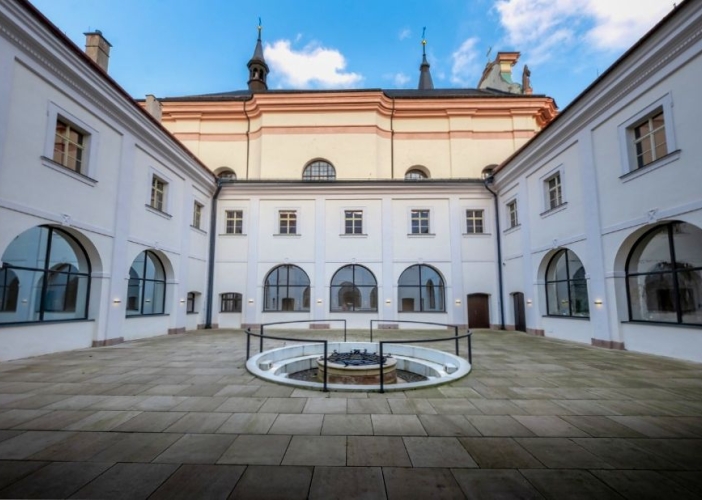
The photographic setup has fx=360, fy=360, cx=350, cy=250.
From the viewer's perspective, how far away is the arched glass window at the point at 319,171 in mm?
23656

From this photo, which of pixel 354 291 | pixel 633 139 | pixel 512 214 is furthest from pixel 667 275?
pixel 354 291

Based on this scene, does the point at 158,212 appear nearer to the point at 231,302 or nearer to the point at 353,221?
the point at 231,302

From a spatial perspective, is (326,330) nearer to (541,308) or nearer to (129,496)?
(541,308)

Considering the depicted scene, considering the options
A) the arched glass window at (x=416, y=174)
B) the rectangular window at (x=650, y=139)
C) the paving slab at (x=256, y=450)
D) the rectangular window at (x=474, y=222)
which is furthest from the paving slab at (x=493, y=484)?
the arched glass window at (x=416, y=174)

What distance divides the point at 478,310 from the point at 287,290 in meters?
10.3

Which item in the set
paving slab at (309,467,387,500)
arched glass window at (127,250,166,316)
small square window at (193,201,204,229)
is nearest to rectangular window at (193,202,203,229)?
small square window at (193,201,204,229)

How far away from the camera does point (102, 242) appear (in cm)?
1177

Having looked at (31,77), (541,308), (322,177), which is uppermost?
(322,177)

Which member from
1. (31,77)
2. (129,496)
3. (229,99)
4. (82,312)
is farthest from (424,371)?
(229,99)

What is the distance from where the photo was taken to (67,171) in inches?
409

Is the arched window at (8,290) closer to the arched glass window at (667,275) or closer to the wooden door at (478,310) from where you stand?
the arched glass window at (667,275)

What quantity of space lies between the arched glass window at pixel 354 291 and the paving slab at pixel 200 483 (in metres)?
15.8

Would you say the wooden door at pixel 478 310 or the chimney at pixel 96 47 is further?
the wooden door at pixel 478 310

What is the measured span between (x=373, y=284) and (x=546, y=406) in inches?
551
